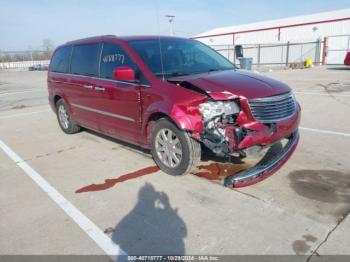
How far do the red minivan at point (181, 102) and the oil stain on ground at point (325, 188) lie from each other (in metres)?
0.37

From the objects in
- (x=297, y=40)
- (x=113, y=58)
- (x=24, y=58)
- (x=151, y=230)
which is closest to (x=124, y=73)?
(x=113, y=58)

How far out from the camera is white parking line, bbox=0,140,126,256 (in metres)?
2.84

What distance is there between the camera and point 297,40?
106 feet

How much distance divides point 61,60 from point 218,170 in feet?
14.1

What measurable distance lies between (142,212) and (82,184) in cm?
123

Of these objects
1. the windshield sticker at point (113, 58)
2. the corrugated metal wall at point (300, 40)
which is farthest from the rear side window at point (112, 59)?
the corrugated metal wall at point (300, 40)

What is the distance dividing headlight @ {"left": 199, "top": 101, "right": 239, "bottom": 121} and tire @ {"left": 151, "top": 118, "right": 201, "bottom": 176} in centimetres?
36

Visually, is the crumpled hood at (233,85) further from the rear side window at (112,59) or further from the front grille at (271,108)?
the rear side window at (112,59)

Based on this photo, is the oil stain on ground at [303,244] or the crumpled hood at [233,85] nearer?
the oil stain on ground at [303,244]

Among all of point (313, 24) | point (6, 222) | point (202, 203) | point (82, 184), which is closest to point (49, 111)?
point (82, 184)

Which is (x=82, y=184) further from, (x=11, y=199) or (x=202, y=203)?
(x=202, y=203)

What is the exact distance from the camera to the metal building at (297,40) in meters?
27.8

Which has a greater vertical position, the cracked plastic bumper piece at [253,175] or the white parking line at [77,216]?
the cracked plastic bumper piece at [253,175]

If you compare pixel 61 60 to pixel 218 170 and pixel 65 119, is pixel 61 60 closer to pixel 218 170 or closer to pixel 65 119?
pixel 65 119
